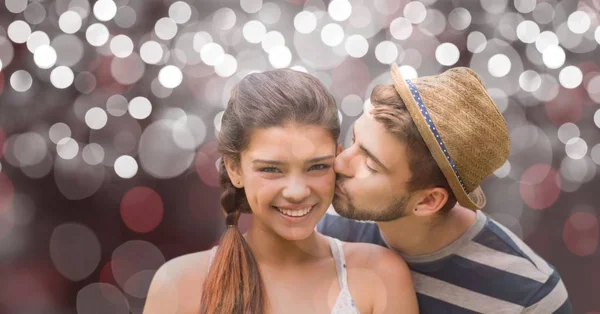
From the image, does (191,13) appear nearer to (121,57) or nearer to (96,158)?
(121,57)

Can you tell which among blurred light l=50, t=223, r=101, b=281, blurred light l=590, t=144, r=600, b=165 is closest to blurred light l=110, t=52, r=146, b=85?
blurred light l=50, t=223, r=101, b=281

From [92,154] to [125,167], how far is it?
0.20 m

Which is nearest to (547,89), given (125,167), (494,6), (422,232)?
(494,6)

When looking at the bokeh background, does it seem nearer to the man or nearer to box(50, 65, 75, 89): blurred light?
box(50, 65, 75, 89): blurred light

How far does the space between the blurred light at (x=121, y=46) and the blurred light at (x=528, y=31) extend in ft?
6.90

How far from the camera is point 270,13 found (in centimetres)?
361

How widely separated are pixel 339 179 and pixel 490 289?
1.97ft

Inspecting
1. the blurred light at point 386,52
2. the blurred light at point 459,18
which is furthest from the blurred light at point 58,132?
the blurred light at point 459,18

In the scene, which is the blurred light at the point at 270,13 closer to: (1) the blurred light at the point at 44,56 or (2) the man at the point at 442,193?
(1) the blurred light at the point at 44,56

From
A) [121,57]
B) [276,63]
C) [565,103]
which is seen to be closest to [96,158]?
[121,57]

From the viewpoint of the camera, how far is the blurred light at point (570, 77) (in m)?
3.80

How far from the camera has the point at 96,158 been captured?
3.98 meters

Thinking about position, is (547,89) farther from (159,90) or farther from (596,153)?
(159,90)

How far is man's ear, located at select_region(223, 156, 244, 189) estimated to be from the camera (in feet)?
5.85
